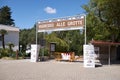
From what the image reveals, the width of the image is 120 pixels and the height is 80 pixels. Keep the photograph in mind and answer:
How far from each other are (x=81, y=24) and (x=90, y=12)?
10.0 meters

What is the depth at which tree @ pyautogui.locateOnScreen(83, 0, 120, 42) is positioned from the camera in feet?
104

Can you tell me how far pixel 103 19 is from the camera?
1398 inches

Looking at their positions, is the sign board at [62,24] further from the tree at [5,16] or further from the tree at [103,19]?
the tree at [5,16]

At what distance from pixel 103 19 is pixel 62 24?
853 centimetres

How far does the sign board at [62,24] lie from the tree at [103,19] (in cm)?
543

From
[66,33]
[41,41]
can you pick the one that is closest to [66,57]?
[41,41]

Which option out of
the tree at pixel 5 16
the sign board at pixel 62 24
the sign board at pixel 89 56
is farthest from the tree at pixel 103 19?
the tree at pixel 5 16

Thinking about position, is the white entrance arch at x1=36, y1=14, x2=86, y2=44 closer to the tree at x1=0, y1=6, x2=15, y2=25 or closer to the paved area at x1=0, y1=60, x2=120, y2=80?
the paved area at x1=0, y1=60, x2=120, y2=80

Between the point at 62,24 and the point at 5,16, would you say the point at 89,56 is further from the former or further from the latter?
the point at 5,16

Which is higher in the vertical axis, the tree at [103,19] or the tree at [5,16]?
the tree at [5,16]

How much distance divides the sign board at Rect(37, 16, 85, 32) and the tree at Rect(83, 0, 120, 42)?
5.43m

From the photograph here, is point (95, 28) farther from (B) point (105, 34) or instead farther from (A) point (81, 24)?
(A) point (81, 24)

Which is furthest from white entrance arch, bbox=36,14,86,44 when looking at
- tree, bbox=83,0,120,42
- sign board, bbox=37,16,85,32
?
tree, bbox=83,0,120,42

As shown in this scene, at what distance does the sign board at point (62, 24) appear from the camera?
88.3 ft
